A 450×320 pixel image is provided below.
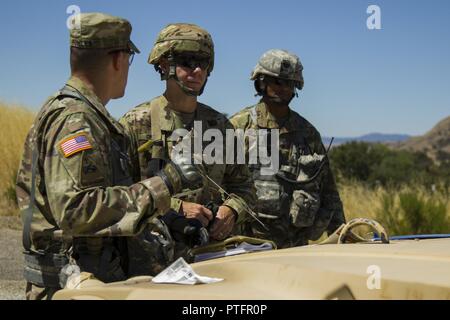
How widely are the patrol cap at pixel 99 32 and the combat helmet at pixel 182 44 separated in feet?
4.61

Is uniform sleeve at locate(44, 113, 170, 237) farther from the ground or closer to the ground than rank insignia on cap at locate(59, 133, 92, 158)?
closer to the ground

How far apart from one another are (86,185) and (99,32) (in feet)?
2.24

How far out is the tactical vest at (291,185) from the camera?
231 inches

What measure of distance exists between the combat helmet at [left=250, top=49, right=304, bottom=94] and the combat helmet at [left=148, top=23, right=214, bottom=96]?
1366mm

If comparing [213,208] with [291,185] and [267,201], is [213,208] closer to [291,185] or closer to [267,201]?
[267,201]

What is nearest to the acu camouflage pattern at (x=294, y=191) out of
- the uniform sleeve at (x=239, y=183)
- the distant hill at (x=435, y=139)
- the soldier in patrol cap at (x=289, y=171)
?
the soldier in patrol cap at (x=289, y=171)

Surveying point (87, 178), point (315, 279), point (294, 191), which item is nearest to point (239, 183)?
point (294, 191)

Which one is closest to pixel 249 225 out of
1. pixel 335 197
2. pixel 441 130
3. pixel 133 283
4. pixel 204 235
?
pixel 335 197

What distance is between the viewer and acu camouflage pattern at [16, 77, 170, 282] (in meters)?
2.83

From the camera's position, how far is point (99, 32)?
3162 mm

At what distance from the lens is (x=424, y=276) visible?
7.57 ft

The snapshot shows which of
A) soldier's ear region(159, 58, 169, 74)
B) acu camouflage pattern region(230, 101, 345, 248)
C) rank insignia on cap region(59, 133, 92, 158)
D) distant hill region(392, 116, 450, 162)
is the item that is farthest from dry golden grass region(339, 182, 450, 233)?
distant hill region(392, 116, 450, 162)

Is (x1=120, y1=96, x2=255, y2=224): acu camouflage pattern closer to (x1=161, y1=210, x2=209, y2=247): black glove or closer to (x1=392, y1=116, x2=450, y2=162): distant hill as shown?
(x1=161, y1=210, x2=209, y2=247): black glove
